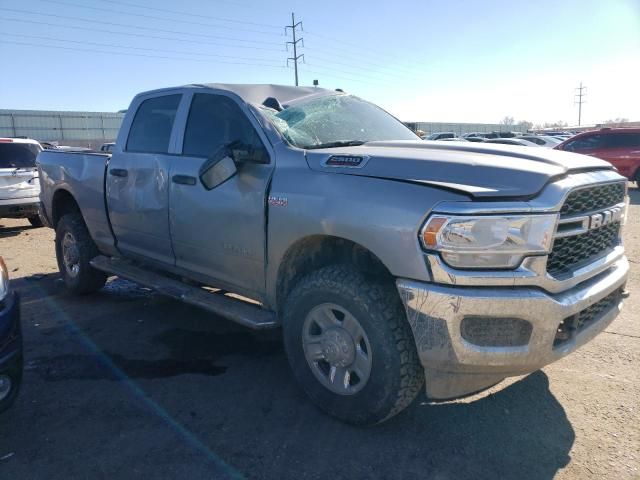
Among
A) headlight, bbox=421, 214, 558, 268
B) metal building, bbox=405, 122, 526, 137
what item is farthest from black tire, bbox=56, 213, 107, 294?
→ metal building, bbox=405, 122, 526, 137

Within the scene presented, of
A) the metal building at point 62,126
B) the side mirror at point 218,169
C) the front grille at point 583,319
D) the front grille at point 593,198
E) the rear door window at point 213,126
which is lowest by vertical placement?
the front grille at point 583,319

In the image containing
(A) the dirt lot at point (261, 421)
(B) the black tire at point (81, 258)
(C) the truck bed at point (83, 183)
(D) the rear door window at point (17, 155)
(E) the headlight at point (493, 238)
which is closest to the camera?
(E) the headlight at point (493, 238)

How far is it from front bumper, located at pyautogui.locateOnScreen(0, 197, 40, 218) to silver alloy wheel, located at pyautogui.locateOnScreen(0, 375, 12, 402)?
7431 millimetres

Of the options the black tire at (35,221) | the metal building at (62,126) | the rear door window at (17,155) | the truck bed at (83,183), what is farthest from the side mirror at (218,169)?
the metal building at (62,126)

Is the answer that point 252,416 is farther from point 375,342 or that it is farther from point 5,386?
point 5,386

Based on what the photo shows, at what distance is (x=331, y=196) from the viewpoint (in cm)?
291

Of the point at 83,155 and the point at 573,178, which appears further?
the point at 83,155

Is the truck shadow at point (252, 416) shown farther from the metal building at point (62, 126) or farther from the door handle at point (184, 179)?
the metal building at point (62, 126)

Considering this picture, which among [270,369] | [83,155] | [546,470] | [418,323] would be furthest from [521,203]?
[83,155]

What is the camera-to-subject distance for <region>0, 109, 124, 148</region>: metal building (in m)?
38.1

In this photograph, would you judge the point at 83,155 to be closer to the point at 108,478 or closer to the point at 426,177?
the point at 108,478

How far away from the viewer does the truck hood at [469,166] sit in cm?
249

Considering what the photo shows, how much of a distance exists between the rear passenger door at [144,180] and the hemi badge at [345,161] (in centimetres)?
170

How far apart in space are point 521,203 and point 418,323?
2.48ft
